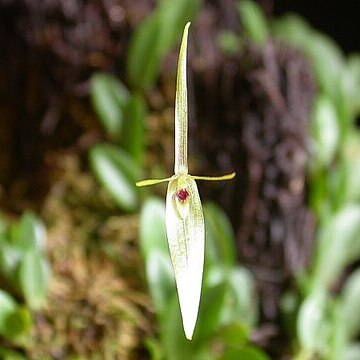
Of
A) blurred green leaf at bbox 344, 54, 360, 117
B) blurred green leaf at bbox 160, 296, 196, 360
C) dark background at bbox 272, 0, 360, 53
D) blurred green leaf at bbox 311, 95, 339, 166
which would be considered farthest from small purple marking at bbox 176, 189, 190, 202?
dark background at bbox 272, 0, 360, 53

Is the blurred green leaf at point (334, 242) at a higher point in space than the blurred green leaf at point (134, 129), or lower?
lower

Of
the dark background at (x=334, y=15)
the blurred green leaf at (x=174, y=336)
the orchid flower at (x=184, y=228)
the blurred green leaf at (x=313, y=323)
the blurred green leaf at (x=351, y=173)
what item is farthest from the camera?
the dark background at (x=334, y=15)

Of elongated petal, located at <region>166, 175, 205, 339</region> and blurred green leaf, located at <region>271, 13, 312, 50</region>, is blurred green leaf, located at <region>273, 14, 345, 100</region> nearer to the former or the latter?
blurred green leaf, located at <region>271, 13, 312, 50</region>

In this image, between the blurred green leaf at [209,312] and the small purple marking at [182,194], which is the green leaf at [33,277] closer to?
the blurred green leaf at [209,312]

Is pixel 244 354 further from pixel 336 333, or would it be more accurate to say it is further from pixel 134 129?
pixel 134 129

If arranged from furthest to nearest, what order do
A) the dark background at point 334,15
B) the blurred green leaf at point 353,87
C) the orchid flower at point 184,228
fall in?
the dark background at point 334,15
the blurred green leaf at point 353,87
the orchid flower at point 184,228

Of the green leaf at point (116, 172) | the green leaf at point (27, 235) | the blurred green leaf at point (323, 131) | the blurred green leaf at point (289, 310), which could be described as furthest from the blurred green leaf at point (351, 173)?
the green leaf at point (27, 235)

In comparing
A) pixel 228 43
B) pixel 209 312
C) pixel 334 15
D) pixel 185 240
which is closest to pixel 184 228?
pixel 185 240

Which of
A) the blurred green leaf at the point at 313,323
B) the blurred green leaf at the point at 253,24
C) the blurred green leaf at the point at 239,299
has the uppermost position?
the blurred green leaf at the point at 253,24
